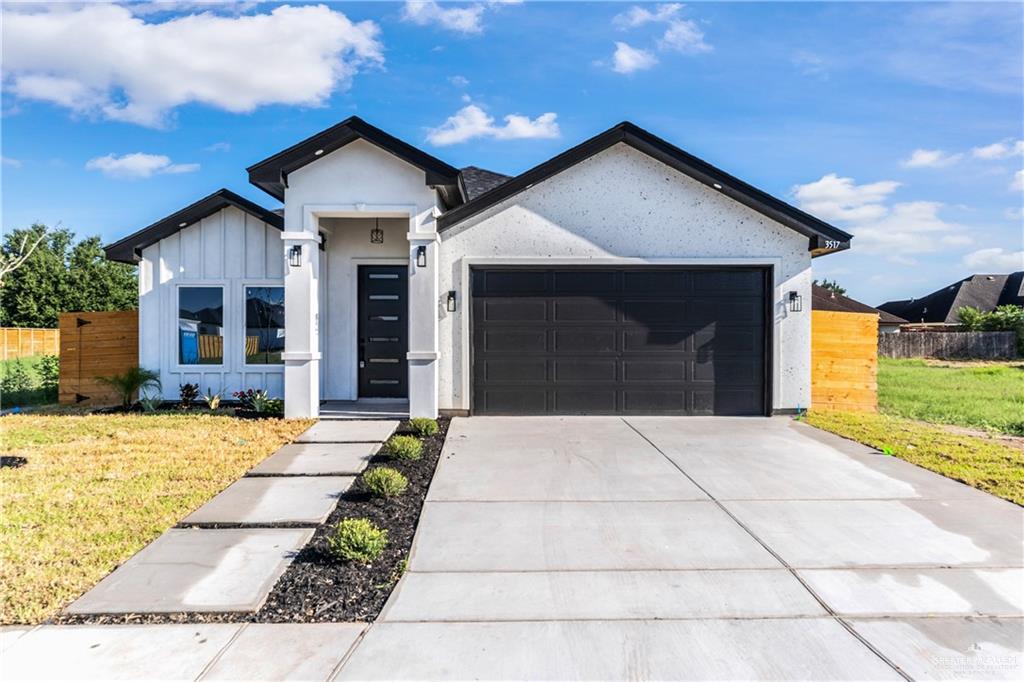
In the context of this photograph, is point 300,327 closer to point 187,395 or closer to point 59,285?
point 187,395

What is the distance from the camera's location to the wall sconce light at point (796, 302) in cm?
959

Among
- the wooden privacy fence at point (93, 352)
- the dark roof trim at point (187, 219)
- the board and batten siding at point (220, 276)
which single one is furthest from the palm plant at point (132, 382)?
the dark roof trim at point (187, 219)

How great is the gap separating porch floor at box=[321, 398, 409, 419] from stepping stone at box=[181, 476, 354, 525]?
10.9ft

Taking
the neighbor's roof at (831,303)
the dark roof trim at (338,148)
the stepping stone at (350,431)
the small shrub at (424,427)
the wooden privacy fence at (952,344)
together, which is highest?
the dark roof trim at (338,148)

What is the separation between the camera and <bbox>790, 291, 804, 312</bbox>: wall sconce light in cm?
959

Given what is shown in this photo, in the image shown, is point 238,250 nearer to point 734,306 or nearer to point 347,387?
point 347,387

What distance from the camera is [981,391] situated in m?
14.0

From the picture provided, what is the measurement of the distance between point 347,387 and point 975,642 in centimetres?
940

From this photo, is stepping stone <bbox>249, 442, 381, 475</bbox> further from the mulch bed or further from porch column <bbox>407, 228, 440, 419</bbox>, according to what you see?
porch column <bbox>407, 228, 440, 419</bbox>

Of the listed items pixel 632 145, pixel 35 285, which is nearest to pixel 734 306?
pixel 632 145

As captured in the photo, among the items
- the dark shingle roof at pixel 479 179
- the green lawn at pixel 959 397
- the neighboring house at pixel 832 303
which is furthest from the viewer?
the neighboring house at pixel 832 303

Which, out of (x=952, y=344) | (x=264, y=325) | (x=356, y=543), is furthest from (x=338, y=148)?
(x=952, y=344)

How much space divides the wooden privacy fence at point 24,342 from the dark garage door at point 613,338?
78.5ft

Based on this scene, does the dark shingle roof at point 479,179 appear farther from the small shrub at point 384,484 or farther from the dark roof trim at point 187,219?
the small shrub at point 384,484
